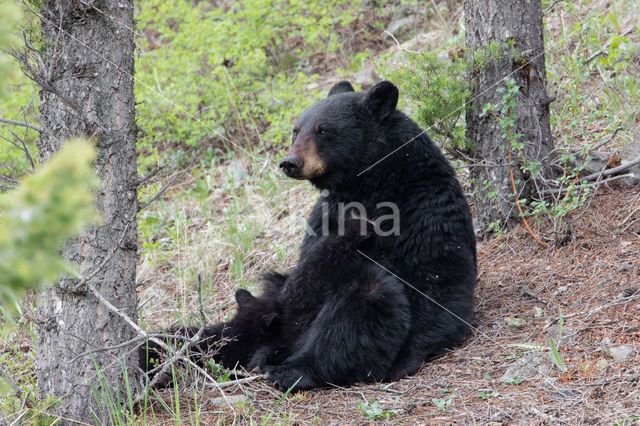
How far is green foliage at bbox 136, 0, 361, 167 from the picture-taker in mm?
7762

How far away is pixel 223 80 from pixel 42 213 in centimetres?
725

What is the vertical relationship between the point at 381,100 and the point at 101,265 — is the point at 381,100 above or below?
above

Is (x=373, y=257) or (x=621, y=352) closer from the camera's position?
(x=621, y=352)

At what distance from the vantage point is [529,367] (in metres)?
3.15

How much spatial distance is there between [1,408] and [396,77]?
128 inches

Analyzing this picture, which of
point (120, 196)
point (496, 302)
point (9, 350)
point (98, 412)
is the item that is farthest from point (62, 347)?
point (496, 302)

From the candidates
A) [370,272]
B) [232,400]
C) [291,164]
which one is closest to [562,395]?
[370,272]

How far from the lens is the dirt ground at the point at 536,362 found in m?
2.77

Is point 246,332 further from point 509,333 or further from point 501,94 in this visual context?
point 501,94

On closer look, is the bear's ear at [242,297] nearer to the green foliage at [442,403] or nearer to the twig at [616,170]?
the green foliage at [442,403]

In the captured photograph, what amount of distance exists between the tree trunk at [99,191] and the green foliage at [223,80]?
171 inches

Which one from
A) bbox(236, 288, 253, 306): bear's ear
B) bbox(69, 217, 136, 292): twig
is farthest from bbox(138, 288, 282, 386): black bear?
bbox(69, 217, 136, 292): twig

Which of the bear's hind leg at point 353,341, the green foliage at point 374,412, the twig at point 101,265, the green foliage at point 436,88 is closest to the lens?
the twig at point 101,265

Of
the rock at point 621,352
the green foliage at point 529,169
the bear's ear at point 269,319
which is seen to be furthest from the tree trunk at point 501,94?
the bear's ear at point 269,319
